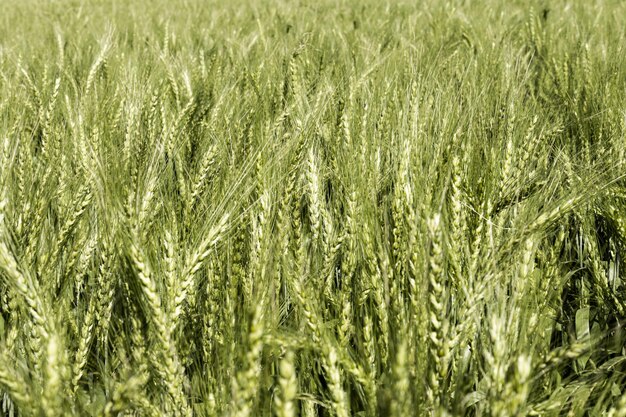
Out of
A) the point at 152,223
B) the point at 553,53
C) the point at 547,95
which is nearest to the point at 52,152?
the point at 152,223

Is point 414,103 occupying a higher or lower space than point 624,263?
higher

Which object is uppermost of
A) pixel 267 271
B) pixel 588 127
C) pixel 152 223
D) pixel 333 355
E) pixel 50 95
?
pixel 50 95

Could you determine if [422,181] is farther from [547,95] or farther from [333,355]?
[547,95]

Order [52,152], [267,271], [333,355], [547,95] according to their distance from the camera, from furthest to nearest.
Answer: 1. [547,95]
2. [52,152]
3. [267,271]
4. [333,355]

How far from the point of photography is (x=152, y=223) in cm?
107

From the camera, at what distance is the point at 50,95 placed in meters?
1.98

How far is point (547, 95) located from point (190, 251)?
1742mm

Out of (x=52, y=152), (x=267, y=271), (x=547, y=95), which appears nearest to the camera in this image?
(x=267, y=271)

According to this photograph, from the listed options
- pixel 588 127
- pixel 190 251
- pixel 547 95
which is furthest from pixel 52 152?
pixel 547 95

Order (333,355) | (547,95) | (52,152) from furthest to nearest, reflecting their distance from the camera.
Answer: (547,95) → (52,152) → (333,355)

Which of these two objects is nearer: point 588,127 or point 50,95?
point 588,127

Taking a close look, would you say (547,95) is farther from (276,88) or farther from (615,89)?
(276,88)

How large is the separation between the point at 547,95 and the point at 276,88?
1.05 metres

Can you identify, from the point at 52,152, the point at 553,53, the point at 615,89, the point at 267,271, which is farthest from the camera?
the point at 553,53
